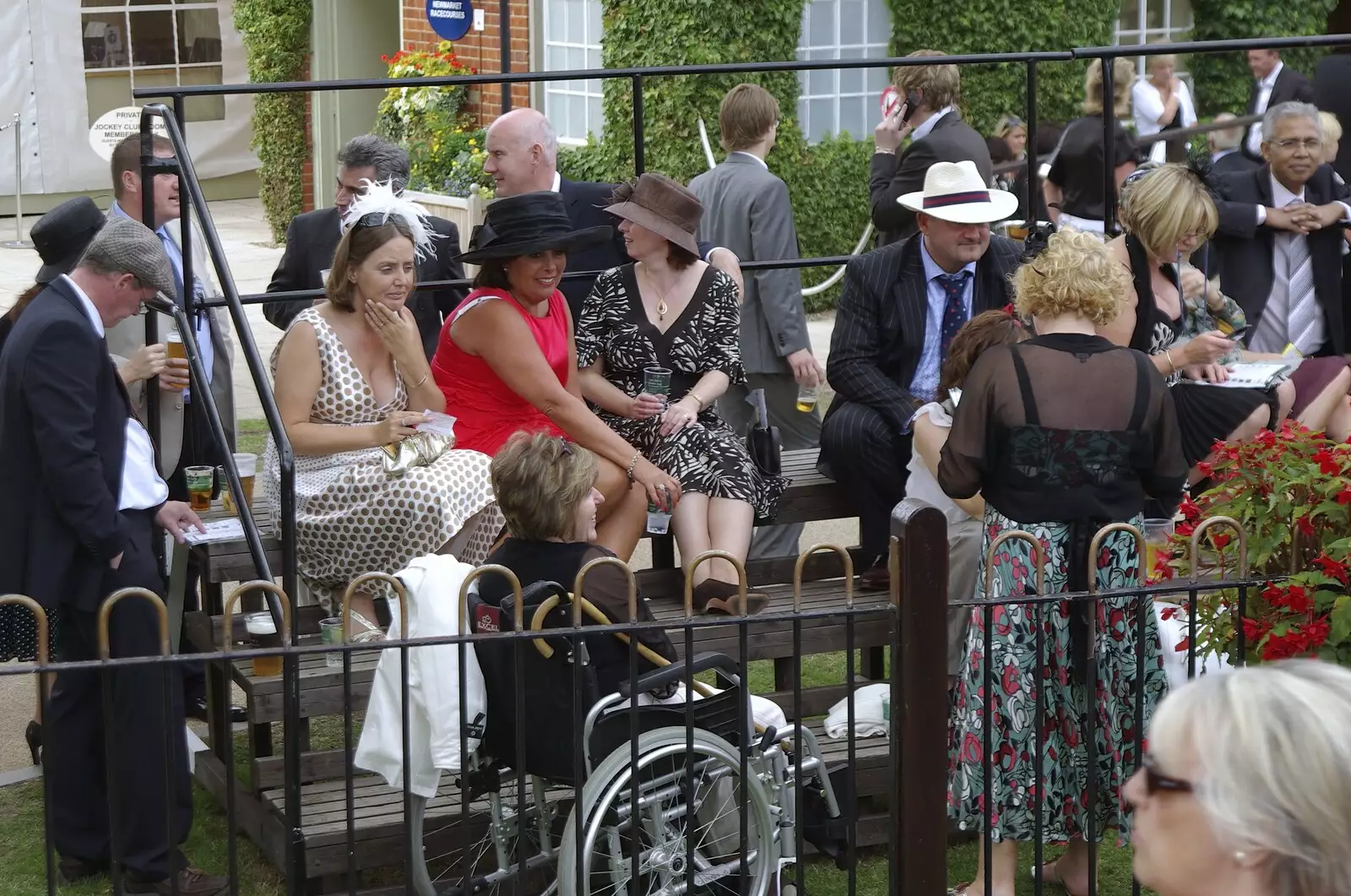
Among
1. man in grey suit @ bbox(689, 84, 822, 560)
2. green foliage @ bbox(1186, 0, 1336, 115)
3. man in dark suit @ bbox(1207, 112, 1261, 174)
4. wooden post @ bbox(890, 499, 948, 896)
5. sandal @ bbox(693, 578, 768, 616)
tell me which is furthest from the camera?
green foliage @ bbox(1186, 0, 1336, 115)

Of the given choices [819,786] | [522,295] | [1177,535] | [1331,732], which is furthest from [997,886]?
[1331,732]

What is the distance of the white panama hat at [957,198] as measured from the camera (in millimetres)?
5457

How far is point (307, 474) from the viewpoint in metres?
5.06

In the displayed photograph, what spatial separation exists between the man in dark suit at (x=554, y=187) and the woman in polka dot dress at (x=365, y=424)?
3.01 feet

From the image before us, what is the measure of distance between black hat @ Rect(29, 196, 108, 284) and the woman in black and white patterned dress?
1.60 m

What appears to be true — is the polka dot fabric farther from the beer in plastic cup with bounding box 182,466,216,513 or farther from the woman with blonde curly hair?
the woman with blonde curly hair

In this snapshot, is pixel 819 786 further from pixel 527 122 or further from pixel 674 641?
pixel 527 122

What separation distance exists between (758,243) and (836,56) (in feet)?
23.6

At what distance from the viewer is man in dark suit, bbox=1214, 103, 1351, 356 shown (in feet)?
20.7

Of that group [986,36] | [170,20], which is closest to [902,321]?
[986,36]

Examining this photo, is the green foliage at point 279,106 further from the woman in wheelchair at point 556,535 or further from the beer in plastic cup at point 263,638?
the woman in wheelchair at point 556,535

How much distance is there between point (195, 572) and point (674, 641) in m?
1.71

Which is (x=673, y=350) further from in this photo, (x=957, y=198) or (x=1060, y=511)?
(x=1060, y=511)

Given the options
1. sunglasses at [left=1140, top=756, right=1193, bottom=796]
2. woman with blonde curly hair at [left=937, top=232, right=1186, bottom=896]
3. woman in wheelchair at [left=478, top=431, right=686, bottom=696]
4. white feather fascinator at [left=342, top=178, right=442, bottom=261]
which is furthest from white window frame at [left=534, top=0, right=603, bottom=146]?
sunglasses at [left=1140, top=756, right=1193, bottom=796]
